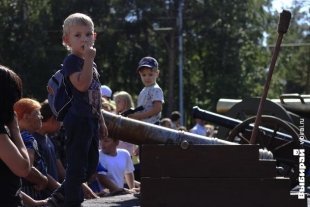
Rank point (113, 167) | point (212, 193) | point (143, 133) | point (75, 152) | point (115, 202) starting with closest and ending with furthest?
1. point (75, 152)
2. point (212, 193)
3. point (115, 202)
4. point (143, 133)
5. point (113, 167)

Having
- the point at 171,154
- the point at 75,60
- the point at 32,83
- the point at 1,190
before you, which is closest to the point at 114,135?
the point at 171,154

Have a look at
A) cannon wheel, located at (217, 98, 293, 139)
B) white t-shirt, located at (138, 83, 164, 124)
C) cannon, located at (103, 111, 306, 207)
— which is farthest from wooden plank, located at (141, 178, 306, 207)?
cannon wheel, located at (217, 98, 293, 139)

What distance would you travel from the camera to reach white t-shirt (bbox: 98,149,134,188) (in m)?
8.82

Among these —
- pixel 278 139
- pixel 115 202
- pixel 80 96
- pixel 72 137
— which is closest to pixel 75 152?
pixel 72 137

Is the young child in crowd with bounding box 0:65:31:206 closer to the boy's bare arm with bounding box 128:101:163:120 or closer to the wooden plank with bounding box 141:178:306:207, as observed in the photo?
the wooden plank with bounding box 141:178:306:207

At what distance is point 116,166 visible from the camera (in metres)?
8.86

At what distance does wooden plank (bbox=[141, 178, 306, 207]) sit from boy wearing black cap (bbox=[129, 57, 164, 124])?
2293 millimetres

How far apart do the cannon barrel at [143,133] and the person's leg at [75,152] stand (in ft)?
6.18

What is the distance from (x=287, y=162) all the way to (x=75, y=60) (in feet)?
12.7

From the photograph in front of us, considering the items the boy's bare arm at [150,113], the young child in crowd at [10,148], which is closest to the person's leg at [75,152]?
the young child in crowd at [10,148]

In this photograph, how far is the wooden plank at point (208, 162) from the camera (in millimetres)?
5938

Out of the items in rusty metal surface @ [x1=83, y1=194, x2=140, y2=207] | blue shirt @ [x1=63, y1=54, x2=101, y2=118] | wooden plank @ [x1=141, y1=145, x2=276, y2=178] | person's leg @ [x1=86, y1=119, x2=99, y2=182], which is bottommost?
rusty metal surface @ [x1=83, y1=194, x2=140, y2=207]

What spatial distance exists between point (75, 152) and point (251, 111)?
551 centimetres

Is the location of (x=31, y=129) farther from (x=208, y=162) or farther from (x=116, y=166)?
(x=116, y=166)
